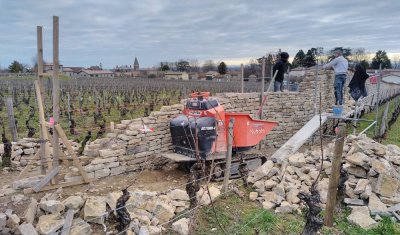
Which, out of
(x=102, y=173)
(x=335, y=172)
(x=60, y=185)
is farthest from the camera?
(x=102, y=173)

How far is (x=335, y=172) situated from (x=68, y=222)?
3.60 metres

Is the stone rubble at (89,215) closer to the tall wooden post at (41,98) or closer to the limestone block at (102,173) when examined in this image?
the tall wooden post at (41,98)

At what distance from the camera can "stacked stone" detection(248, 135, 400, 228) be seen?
5.55 m

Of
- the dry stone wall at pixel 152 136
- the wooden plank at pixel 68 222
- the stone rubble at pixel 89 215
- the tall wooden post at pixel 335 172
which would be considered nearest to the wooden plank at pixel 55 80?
the dry stone wall at pixel 152 136

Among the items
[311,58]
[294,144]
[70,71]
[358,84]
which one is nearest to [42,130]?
[294,144]

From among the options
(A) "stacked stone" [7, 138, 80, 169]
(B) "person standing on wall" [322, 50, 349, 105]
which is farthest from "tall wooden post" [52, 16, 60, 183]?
(B) "person standing on wall" [322, 50, 349, 105]

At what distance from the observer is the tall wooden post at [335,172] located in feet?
15.0

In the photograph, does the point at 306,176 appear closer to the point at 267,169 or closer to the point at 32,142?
the point at 267,169

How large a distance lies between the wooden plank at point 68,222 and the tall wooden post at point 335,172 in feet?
11.5

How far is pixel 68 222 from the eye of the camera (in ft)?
13.8

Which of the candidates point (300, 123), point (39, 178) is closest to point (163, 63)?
point (300, 123)

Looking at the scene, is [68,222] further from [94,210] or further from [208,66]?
[208,66]

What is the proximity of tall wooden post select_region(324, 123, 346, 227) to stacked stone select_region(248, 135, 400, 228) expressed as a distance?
496mm

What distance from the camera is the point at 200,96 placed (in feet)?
25.5
